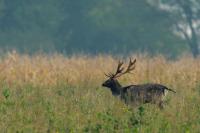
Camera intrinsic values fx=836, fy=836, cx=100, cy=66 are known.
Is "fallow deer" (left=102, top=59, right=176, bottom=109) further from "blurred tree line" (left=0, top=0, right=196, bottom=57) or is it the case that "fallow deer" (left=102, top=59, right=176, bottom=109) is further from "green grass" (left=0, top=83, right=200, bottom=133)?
"blurred tree line" (left=0, top=0, right=196, bottom=57)

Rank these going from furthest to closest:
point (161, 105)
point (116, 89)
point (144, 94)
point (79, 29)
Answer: point (79, 29), point (116, 89), point (144, 94), point (161, 105)

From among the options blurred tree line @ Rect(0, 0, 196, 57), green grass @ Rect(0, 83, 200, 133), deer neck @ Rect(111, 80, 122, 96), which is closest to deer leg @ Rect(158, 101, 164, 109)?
green grass @ Rect(0, 83, 200, 133)

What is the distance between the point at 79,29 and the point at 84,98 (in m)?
32.9

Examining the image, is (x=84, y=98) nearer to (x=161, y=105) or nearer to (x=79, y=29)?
(x=161, y=105)

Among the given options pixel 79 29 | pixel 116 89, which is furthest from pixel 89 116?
pixel 79 29

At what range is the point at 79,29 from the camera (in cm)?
4722

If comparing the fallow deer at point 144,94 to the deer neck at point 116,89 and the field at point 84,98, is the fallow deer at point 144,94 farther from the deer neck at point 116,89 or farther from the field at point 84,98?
the deer neck at point 116,89

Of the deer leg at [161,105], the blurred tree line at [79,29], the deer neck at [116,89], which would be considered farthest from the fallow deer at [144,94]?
the blurred tree line at [79,29]

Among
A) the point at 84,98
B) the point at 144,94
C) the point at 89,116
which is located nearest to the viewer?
the point at 89,116

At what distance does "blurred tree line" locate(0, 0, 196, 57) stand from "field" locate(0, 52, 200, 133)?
2542 cm

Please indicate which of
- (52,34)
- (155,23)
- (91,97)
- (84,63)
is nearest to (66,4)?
(52,34)

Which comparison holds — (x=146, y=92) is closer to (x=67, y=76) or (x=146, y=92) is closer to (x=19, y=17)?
(x=67, y=76)

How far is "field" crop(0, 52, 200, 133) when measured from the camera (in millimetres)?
11453

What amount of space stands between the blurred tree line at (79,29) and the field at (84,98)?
25.4 m
